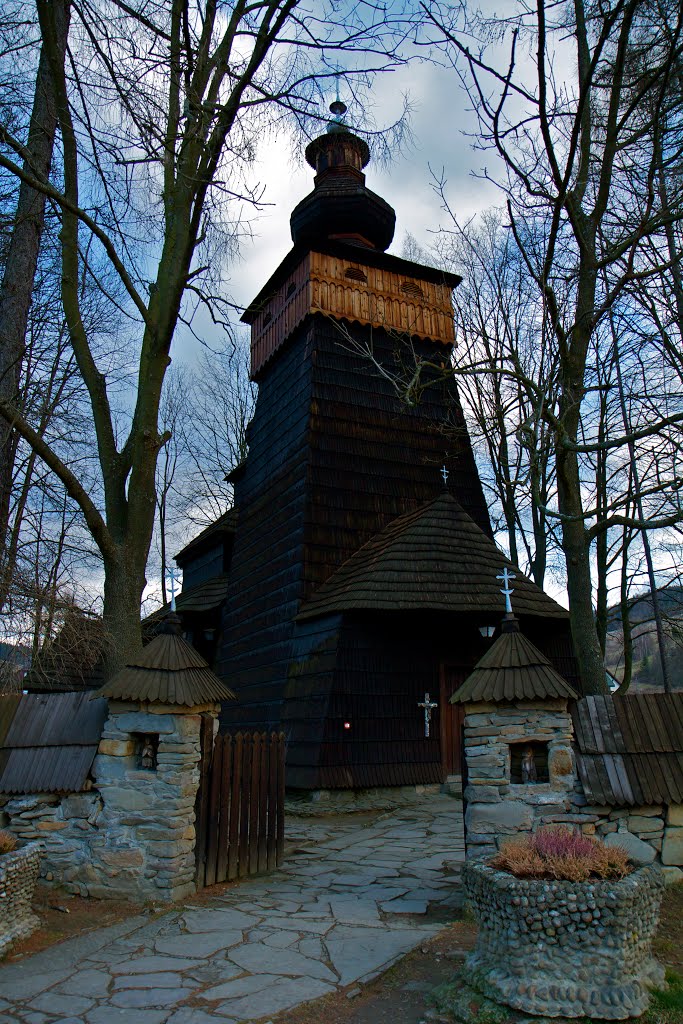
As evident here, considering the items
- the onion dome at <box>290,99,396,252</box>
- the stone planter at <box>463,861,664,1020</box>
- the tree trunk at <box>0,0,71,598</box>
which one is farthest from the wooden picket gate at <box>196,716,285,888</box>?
the onion dome at <box>290,99,396,252</box>

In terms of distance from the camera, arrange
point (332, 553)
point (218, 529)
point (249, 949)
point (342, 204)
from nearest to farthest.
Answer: point (249, 949) < point (332, 553) < point (342, 204) < point (218, 529)

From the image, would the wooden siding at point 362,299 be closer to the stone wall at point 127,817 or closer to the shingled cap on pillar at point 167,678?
the shingled cap on pillar at point 167,678

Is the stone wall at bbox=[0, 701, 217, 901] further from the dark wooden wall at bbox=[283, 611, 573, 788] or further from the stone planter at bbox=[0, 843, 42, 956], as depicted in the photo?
the dark wooden wall at bbox=[283, 611, 573, 788]

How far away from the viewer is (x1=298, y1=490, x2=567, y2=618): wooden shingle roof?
11234mm

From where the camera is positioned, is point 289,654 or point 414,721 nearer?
point 414,721

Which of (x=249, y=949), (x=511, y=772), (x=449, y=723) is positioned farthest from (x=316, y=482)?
(x=249, y=949)

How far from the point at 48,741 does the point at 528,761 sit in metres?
4.32

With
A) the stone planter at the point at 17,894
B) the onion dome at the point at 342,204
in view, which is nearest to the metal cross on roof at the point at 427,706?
the stone planter at the point at 17,894

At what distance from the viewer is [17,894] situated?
17.0ft

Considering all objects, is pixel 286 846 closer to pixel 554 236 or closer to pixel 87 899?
pixel 87 899

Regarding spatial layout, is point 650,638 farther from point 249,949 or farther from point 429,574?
point 249,949

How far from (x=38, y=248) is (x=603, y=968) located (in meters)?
8.44

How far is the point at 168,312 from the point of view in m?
8.84

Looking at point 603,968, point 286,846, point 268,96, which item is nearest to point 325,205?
point 268,96
